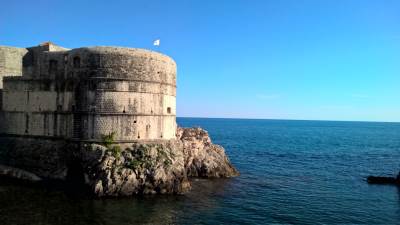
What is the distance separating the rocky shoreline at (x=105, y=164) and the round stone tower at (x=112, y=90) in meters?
1.33

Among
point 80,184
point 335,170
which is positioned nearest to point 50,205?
point 80,184

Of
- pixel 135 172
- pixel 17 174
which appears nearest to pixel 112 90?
pixel 135 172

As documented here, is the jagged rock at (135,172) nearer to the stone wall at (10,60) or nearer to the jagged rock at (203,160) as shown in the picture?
the jagged rock at (203,160)

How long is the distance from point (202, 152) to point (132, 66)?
13941 millimetres

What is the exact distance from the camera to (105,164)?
28.8m

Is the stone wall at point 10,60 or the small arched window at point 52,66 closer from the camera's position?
the small arched window at point 52,66

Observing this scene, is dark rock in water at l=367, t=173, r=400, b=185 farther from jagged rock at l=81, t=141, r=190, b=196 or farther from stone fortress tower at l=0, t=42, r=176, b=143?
stone fortress tower at l=0, t=42, r=176, b=143

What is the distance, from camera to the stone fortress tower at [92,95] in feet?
100

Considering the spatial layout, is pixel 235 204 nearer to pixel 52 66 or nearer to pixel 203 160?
pixel 203 160

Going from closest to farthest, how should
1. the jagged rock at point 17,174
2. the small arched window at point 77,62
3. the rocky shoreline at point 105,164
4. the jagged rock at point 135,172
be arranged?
the jagged rock at point 135,172 < the rocky shoreline at point 105,164 < the small arched window at point 77,62 < the jagged rock at point 17,174

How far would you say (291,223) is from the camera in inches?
956

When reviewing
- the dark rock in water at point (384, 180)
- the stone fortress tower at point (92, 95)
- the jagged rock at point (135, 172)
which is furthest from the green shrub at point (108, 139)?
the dark rock in water at point (384, 180)

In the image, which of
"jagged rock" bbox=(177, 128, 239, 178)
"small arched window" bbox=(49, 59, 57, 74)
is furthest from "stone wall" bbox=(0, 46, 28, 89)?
"jagged rock" bbox=(177, 128, 239, 178)

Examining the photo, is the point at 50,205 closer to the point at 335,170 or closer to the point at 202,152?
the point at 202,152
